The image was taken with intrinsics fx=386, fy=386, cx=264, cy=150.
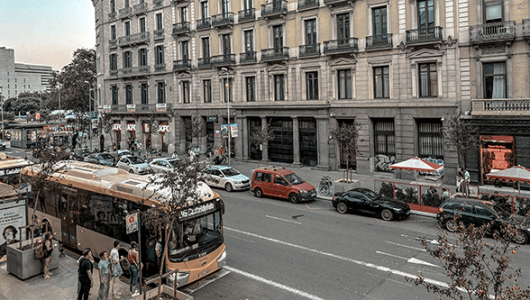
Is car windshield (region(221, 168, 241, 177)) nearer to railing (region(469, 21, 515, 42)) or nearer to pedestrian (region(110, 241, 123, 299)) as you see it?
pedestrian (region(110, 241, 123, 299))

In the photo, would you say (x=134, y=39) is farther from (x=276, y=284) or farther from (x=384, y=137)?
(x=276, y=284)

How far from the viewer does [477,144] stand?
24.0 m

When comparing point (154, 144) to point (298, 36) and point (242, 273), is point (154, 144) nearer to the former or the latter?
point (298, 36)

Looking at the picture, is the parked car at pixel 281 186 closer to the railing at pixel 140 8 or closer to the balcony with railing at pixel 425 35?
the balcony with railing at pixel 425 35

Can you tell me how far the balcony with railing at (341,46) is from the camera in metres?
31.1

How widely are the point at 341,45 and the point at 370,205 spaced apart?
1671 cm

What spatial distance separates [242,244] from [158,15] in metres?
39.8

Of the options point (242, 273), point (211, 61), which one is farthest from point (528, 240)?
point (211, 61)

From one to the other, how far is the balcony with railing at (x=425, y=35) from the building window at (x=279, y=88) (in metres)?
12.4

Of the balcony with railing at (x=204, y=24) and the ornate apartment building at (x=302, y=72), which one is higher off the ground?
the balcony with railing at (x=204, y=24)

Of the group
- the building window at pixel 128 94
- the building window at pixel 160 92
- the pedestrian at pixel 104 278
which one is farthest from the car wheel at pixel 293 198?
the building window at pixel 128 94

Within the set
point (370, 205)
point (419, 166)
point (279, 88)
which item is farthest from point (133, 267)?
point (279, 88)

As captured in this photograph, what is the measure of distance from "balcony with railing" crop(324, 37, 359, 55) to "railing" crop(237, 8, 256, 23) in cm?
902

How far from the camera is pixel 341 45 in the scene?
3181 cm
